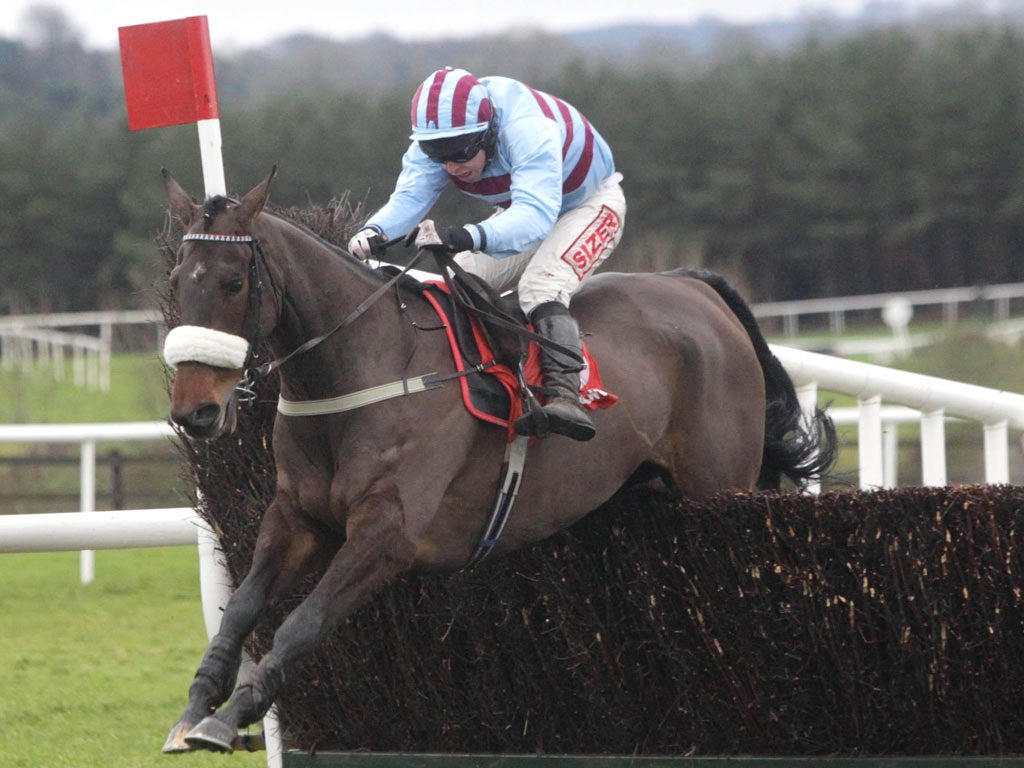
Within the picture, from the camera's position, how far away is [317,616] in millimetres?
3521

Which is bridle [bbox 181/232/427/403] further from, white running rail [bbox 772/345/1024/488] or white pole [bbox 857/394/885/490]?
white pole [bbox 857/394/885/490]

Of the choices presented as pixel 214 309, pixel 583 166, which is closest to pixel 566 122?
pixel 583 166

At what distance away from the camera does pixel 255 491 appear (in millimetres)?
4328

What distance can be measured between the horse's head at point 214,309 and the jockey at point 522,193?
61cm

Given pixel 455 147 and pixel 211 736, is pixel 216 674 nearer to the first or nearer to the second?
pixel 211 736

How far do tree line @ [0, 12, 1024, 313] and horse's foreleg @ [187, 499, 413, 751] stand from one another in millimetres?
30856

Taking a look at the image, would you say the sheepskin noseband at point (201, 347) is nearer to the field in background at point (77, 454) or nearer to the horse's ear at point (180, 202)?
the horse's ear at point (180, 202)

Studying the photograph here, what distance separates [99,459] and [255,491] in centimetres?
843

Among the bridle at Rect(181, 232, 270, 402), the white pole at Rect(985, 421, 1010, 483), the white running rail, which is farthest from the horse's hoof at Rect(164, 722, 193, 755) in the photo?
the white pole at Rect(985, 421, 1010, 483)

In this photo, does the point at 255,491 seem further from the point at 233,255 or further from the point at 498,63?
the point at 498,63

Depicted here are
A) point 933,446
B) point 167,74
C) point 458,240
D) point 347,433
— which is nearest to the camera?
point 347,433

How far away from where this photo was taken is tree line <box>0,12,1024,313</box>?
36.1 meters

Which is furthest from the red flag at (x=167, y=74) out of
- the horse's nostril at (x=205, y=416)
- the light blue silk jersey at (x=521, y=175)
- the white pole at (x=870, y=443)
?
the white pole at (x=870, y=443)

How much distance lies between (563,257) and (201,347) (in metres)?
1.31
